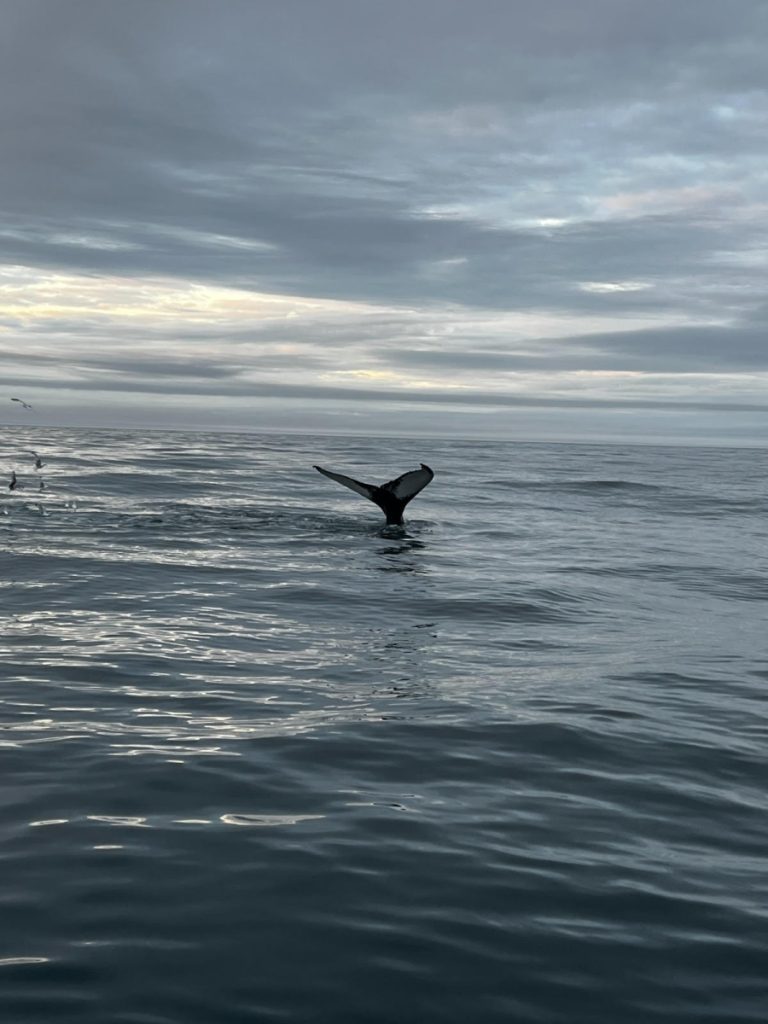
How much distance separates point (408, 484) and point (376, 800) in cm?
1644

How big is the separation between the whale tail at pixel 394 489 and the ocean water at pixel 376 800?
4.72m

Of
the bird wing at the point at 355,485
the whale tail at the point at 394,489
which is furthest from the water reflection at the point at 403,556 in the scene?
the bird wing at the point at 355,485

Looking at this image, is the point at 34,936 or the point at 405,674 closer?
the point at 34,936

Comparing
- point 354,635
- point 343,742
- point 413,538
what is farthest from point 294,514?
point 343,742

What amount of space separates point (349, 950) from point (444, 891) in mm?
837

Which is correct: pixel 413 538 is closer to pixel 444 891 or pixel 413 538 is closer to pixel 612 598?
pixel 612 598

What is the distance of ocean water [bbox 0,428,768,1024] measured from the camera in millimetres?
4492

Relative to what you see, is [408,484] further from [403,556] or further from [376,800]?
[376,800]

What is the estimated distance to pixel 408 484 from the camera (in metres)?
23.1

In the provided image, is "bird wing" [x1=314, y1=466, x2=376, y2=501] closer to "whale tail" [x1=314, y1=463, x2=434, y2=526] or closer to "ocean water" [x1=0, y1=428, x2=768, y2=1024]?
"whale tail" [x1=314, y1=463, x2=434, y2=526]

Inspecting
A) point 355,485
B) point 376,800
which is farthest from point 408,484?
point 376,800

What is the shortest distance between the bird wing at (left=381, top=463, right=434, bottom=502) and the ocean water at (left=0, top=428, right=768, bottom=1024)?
15.7 feet

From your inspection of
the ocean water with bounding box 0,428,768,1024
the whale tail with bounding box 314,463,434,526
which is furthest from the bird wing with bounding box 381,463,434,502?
the ocean water with bounding box 0,428,768,1024

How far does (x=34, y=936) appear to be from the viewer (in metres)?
4.73
